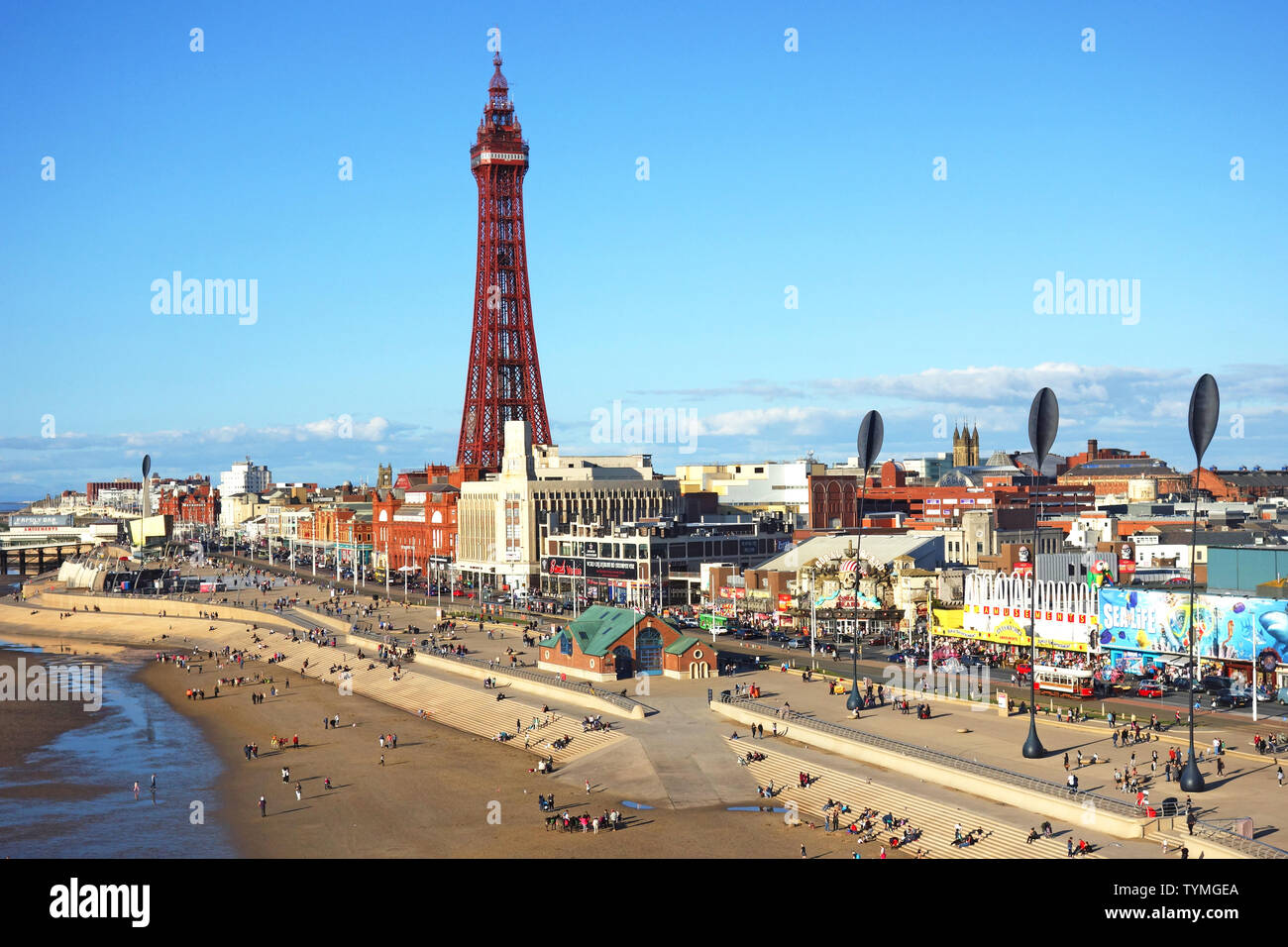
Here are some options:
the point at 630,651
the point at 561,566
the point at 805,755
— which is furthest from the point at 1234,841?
the point at 561,566

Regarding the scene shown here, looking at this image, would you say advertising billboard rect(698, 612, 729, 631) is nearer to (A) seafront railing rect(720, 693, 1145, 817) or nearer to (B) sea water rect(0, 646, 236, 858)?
(A) seafront railing rect(720, 693, 1145, 817)

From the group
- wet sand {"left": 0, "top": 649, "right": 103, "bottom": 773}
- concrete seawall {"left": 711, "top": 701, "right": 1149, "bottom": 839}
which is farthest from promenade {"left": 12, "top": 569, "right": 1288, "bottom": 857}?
wet sand {"left": 0, "top": 649, "right": 103, "bottom": 773}

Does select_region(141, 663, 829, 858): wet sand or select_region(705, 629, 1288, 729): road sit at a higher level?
select_region(705, 629, 1288, 729): road

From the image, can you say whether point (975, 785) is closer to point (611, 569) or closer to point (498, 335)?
point (611, 569)

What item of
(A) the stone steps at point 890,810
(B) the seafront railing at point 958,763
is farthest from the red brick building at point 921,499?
(A) the stone steps at point 890,810

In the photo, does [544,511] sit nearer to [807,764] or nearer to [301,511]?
[807,764]

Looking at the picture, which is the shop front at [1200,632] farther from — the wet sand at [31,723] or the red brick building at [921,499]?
the red brick building at [921,499]

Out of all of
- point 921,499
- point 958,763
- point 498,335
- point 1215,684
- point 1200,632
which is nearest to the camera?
point 958,763
